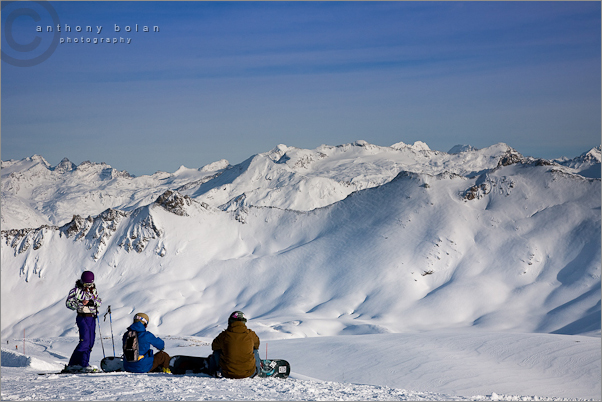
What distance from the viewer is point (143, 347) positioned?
12648 millimetres

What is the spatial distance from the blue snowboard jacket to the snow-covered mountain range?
46512 millimetres

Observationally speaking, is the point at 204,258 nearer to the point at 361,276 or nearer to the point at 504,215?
the point at 361,276

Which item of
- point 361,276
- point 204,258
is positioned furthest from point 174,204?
point 361,276

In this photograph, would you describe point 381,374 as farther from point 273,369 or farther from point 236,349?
point 236,349

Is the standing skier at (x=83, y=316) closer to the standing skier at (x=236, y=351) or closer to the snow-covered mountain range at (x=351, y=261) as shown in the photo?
the standing skier at (x=236, y=351)

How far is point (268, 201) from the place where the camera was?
558ft

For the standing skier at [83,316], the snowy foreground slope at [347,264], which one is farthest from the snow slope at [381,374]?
the snowy foreground slope at [347,264]

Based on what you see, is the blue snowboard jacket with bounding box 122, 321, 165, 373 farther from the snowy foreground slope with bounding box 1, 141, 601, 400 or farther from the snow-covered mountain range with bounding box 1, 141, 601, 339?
the snow-covered mountain range with bounding box 1, 141, 601, 339

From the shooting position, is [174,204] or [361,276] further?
[174,204]

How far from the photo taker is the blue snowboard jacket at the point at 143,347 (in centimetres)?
1235

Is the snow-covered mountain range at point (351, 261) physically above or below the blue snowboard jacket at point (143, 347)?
above

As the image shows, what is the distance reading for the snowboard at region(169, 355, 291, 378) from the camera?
43.4 feet

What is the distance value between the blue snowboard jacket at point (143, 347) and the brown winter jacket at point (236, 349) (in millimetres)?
1354

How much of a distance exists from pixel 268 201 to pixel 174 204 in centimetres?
6743
